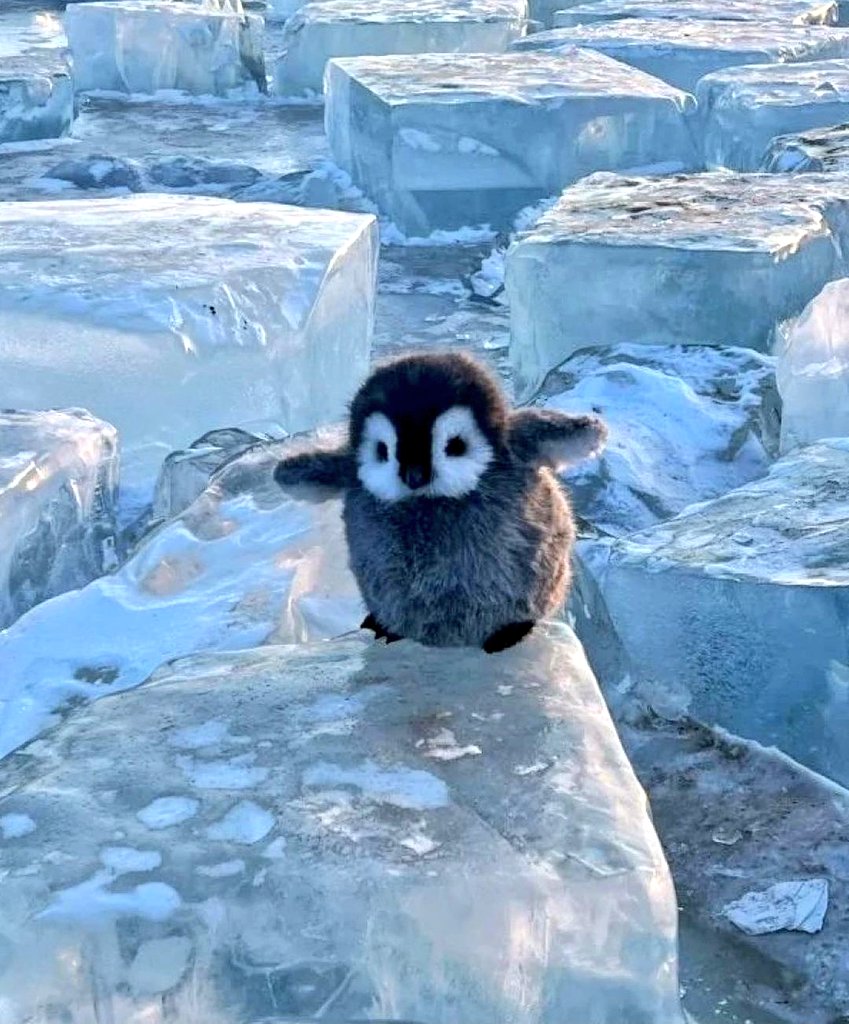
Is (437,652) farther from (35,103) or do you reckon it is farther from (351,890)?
(35,103)

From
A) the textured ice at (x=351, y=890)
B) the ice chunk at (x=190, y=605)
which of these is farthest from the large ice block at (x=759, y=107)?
the textured ice at (x=351, y=890)

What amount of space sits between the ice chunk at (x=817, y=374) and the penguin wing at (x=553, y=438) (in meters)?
1.42

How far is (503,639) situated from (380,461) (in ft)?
1.07

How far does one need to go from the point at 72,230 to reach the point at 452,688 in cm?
277

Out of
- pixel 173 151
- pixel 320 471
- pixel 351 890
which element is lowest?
pixel 173 151

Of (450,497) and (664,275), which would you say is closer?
(450,497)

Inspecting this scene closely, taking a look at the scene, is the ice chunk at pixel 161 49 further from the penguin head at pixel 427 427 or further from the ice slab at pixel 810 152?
the penguin head at pixel 427 427

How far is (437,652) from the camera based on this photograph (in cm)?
255

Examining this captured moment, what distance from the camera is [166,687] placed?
2438 mm

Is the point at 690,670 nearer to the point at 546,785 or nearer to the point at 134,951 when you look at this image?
the point at 546,785

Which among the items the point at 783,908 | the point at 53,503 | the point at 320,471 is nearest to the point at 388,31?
the point at 53,503

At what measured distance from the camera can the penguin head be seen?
2.37 m

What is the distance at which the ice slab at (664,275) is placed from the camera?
4531 millimetres

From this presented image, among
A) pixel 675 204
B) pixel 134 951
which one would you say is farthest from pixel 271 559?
pixel 675 204
